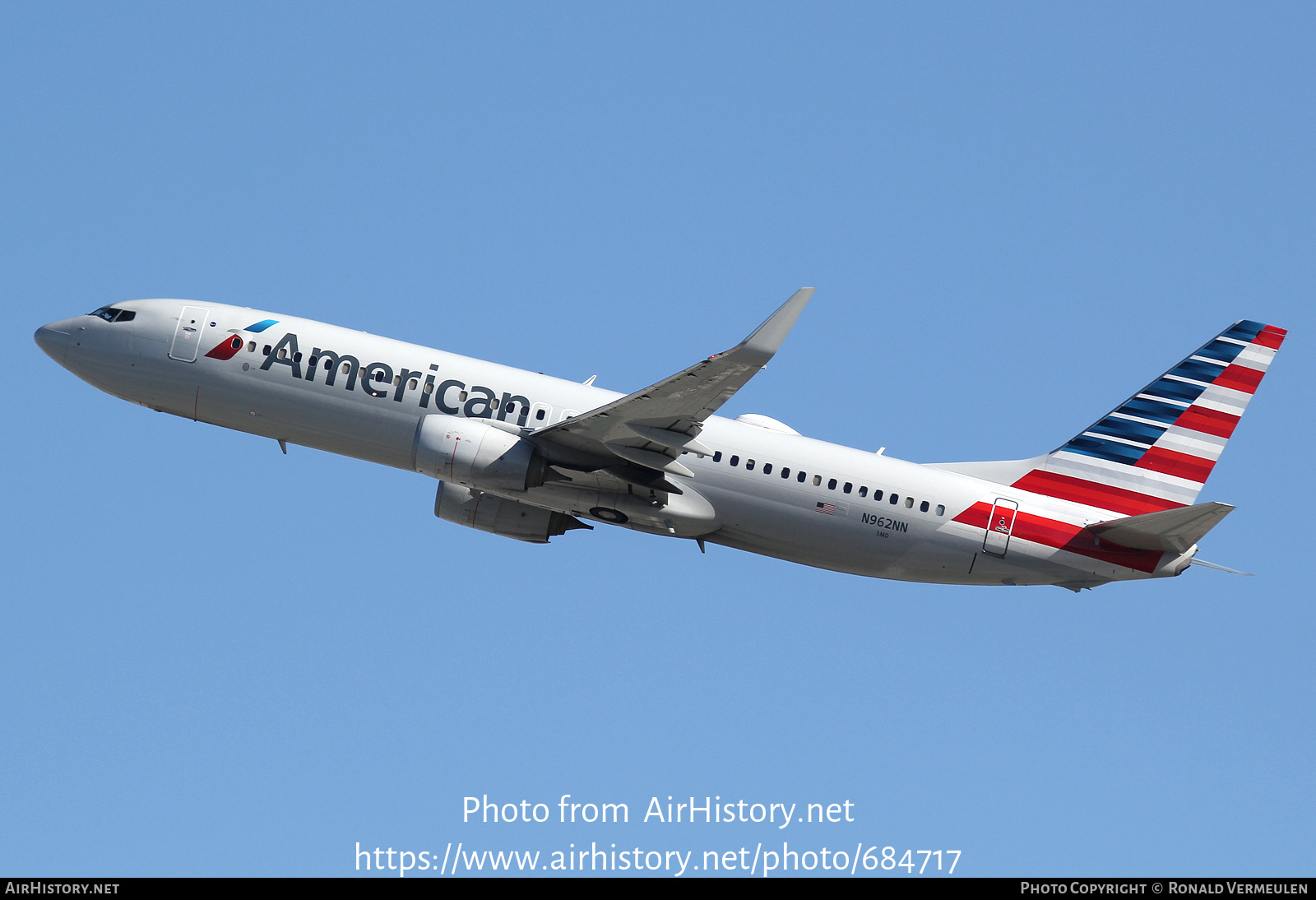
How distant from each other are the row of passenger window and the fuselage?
4 centimetres

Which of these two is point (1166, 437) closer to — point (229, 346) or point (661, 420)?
point (661, 420)

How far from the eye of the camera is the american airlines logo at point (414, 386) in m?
34.2

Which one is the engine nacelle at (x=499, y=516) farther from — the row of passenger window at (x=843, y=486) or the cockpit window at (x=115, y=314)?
the cockpit window at (x=115, y=314)

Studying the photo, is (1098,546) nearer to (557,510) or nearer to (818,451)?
(818,451)

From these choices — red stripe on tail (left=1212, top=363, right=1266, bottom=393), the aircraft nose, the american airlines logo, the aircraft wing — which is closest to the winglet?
the aircraft wing

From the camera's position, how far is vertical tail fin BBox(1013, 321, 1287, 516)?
3672cm

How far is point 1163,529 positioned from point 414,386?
20.2 m

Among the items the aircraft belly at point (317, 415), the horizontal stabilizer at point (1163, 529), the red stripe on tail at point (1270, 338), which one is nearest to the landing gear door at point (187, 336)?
the aircraft belly at point (317, 415)

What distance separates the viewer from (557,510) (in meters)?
34.3

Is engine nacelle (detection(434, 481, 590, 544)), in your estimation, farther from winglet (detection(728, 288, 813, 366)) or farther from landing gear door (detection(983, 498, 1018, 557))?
landing gear door (detection(983, 498, 1018, 557))

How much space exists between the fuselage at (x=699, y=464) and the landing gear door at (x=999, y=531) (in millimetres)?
44

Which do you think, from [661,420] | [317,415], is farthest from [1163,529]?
[317,415]

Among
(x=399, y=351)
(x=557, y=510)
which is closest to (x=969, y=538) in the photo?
(x=557, y=510)

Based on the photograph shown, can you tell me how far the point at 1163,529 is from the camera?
3297 centimetres
